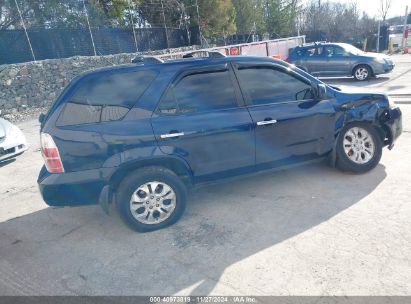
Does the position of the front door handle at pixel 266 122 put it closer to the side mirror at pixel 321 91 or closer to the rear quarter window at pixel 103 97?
the side mirror at pixel 321 91

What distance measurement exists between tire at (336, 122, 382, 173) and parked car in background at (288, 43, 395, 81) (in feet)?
26.0

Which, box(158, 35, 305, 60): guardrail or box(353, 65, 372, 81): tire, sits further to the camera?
box(158, 35, 305, 60): guardrail

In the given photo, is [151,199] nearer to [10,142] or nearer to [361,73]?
[10,142]

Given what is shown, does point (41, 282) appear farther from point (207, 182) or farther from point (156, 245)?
point (207, 182)

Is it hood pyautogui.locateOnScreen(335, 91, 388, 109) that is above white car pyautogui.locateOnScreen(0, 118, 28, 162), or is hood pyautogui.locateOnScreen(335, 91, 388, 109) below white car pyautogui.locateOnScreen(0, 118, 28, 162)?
above

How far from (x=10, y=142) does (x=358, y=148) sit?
19.9ft

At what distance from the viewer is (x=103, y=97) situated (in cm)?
312

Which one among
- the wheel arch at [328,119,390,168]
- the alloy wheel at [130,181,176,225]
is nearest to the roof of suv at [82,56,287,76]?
the alloy wheel at [130,181,176,225]

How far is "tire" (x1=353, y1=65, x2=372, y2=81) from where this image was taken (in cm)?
1170

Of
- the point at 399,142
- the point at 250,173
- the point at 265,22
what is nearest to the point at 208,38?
the point at 265,22

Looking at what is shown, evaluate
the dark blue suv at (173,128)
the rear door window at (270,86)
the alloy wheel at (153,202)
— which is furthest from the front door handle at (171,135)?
the rear door window at (270,86)

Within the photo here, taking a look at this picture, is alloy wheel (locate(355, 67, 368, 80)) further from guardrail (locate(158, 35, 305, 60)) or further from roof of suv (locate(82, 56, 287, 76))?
roof of suv (locate(82, 56, 287, 76))

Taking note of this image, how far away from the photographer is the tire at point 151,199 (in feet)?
10.3

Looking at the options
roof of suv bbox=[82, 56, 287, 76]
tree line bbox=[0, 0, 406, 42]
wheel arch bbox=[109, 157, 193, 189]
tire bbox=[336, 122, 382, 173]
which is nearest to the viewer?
wheel arch bbox=[109, 157, 193, 189]
